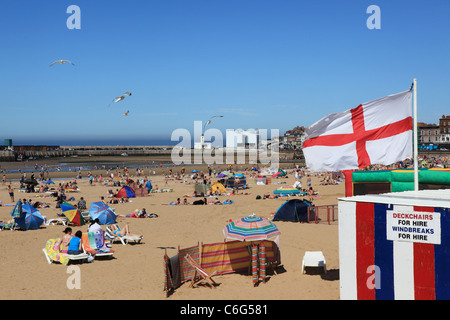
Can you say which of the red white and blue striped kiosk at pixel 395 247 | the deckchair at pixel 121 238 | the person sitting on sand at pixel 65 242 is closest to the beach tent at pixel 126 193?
the deckchair at pixel 121 238

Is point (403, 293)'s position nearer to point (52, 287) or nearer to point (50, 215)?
point (52, 287)

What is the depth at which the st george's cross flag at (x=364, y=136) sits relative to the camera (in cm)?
743

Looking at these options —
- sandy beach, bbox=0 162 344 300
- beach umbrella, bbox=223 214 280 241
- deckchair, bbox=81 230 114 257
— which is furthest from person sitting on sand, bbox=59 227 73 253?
beach umbrella, bbox=223 214 280 241

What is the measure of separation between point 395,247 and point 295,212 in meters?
11.8

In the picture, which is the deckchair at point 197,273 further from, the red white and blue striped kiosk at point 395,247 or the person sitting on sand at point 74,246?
the red white and blue striped kiosk at point 395,247

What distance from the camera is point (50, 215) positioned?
2031 cm

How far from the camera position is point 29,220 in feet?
53.3

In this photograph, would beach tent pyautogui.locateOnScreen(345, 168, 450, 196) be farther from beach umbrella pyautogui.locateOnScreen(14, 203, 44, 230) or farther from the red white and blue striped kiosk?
beach umbrella pyautogui.locateOnScreen(14, 203, 44, 230)

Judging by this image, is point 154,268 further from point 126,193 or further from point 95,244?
point 126,193

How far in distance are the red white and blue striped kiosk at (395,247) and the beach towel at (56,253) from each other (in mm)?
7933

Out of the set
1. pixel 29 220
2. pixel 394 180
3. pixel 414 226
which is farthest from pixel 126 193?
Result: pixel 414 226
